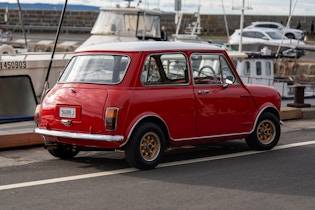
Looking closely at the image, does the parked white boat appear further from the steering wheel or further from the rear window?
the rear window

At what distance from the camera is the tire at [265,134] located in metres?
12.2

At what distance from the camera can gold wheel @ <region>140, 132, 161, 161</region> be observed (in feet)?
34.2

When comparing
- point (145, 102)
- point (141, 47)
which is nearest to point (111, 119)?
point (145, 102)

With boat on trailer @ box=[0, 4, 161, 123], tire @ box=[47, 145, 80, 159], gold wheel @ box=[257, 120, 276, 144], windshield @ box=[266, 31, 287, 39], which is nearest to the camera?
tire @ box=[47, 145, 80, 159]

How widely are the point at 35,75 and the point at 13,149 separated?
602 centimetres

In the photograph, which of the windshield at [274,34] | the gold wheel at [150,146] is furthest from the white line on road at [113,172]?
the windshield at [274,34]

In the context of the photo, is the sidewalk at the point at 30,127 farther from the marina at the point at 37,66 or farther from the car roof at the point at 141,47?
the car roof at the point at 141,47

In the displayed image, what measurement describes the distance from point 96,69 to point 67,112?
0.82m

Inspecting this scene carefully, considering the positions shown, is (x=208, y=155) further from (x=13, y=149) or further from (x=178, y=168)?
(x=13, y=149)

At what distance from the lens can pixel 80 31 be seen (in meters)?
56.9

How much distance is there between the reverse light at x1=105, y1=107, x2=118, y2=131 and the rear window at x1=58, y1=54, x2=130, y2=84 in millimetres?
577

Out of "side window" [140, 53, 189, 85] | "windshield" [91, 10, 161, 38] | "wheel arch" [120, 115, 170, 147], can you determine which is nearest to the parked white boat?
"windshield" [91, 10, 161, 38]

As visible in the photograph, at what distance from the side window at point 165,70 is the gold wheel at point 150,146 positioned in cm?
74

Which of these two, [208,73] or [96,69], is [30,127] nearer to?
[96,69]
